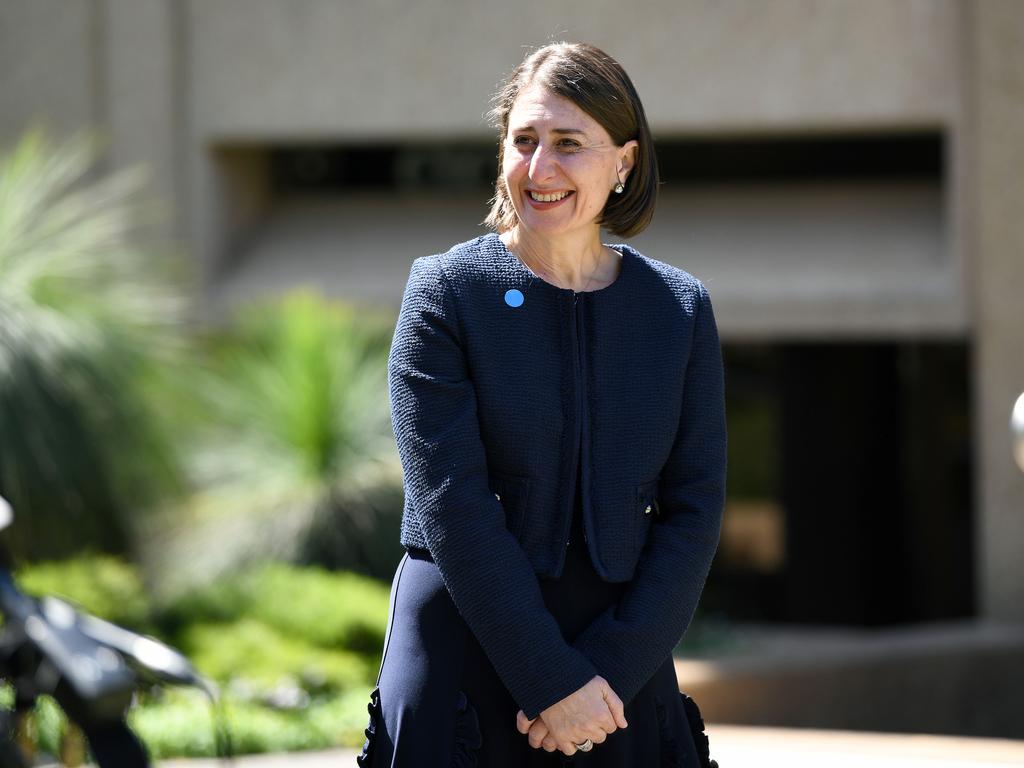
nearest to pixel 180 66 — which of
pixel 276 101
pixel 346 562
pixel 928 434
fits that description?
pixel 276 101

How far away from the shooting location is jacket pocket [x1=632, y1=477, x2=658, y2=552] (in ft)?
7.46

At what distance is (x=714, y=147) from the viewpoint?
9195 mm

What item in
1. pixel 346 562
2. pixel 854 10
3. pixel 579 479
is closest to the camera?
pixel 579 479

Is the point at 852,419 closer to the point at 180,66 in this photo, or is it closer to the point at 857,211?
the point at 857,211

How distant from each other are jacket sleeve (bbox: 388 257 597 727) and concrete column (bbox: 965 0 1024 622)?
6500 mm

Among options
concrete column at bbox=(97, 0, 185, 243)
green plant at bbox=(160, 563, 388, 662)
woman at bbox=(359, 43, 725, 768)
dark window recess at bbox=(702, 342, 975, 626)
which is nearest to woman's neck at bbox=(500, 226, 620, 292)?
woman at bbox=(359, 43, 725, 768)

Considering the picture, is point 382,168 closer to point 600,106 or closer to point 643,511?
point 600,106

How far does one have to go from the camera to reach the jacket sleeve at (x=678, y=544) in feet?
7.21

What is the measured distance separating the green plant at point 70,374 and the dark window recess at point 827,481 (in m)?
3.81

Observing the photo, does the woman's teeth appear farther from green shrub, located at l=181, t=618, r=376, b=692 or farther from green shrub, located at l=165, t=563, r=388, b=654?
green shrub, located at l=165, t=563, r=388, b=654

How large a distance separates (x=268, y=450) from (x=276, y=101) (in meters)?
2.46

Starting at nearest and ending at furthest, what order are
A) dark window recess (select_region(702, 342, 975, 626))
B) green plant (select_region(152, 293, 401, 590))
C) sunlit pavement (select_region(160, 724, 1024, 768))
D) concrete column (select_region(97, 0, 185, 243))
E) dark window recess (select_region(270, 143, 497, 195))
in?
sunlit pavement (select_region(160, 724, 1024, 768))
green plant (select_region(152, 293, 401, 590))
concrete column (select_region(97, 0, 185, 243))
dark window recess (select_region(702, 342, 975, 626))
dark window recess (select_region(270, 143, 497, 195))

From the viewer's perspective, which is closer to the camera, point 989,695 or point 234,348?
point 989,695

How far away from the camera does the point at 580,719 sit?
7.04 feet
